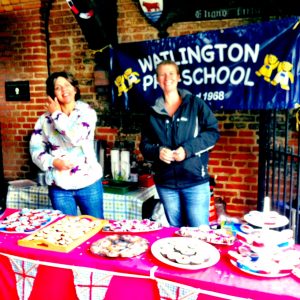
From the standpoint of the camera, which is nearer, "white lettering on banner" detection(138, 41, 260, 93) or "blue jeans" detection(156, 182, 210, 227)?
"blue jeans" detection(156, 182, 210, 227)

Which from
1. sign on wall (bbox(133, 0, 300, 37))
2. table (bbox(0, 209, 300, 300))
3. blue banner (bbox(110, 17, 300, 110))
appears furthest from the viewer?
sign on wall (bbox(133, 0, 300, 37))

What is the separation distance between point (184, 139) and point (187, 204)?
17.7 inches

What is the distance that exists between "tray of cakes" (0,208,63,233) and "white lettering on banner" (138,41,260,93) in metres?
1.91

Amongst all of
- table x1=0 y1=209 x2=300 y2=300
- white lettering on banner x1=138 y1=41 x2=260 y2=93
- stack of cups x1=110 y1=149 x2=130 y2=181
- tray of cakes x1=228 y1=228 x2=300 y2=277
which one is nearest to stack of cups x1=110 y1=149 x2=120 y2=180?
stack of cups x1=110 y1=149 x2=130 y2=181

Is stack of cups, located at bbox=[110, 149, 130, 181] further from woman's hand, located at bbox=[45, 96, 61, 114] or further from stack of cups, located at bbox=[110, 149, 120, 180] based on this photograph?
woman's hand, located at bbox=[45, 96, 61, 114]

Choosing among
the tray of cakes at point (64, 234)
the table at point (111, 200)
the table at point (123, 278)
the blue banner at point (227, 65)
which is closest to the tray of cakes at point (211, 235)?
the table at point (123, 278)

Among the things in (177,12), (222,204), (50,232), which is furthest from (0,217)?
(177,12)

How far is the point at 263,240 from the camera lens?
150 centimetres

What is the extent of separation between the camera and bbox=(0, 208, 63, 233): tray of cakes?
1967 millimetres

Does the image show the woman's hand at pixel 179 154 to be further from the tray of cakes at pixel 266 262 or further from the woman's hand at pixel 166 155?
the tray of cakes at pixel 266 262

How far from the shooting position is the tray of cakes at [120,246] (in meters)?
1.62

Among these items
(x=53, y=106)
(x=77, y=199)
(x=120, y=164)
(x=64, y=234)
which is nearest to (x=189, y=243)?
(x=64, y=234)

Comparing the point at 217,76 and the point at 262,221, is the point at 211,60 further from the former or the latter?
the point at 262,221

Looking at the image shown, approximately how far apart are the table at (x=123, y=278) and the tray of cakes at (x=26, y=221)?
0.04 m
